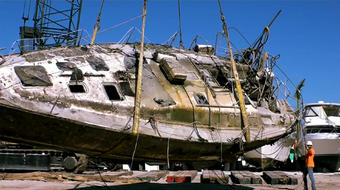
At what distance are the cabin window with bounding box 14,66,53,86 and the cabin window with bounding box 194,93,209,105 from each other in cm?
392

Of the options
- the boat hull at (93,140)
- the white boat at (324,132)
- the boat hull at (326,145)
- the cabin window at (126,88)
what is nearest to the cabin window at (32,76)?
the boat hull at (93,140)

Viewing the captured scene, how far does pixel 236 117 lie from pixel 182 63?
2.36 metres

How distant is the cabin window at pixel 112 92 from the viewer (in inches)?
381

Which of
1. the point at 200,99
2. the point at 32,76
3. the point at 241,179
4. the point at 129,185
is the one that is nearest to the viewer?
the point at 32,76

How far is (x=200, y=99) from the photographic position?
11.0 metres

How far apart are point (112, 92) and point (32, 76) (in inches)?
74.9

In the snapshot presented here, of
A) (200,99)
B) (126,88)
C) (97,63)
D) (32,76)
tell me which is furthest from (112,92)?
(200,99)

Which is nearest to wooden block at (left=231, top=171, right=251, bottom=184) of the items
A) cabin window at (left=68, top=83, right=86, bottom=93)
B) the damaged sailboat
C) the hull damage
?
the damaged sailboat

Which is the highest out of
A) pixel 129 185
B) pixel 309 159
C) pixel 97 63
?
pixel 97 63

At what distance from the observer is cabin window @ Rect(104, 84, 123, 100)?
9.67 meters

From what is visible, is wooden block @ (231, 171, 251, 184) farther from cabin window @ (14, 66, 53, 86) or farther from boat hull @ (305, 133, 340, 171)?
cabin window @ (14, 66, 53, 86)

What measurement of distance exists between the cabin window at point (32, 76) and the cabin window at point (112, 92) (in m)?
1.37

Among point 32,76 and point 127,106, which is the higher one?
point 32,76

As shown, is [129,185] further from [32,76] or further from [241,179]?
[32,76]
